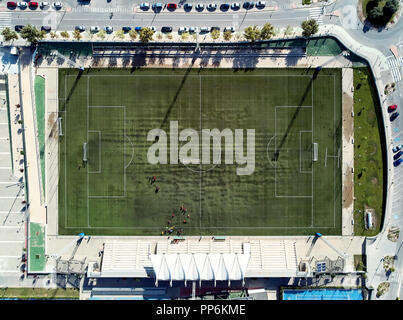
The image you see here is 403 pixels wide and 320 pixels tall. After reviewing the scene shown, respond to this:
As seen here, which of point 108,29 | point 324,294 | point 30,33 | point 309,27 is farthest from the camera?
point 108,29

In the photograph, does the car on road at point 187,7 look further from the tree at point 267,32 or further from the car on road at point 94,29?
the car on road at point 94,29

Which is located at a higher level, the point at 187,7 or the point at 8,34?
the point at 187,7

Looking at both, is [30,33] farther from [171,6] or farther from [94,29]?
[171,6]

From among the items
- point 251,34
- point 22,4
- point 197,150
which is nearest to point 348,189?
point 197,150

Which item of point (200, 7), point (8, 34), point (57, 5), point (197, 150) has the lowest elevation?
point (197, 150)

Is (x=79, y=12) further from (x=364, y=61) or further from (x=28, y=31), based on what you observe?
(x=364, y=61)

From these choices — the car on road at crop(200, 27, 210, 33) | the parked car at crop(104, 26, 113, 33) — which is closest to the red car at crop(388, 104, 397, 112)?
the car on road at crop(200, 27, 210, 33)

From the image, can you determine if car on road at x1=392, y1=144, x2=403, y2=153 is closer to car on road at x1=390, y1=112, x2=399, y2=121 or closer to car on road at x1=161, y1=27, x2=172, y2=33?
car on road at x1=390, y1=112, x2=399, y2=121
